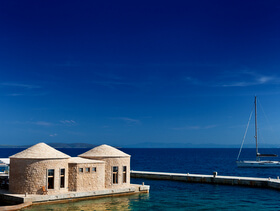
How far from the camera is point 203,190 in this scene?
42.6 meters

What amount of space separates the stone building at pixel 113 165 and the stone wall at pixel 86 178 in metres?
1.18

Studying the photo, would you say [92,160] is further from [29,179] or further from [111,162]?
[29,179]

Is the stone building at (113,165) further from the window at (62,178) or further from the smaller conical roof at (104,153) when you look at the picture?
the window at (62,178)

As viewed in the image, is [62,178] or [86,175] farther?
[86,175]

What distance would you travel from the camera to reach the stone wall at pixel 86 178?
3284 cm

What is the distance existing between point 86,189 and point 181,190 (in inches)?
543

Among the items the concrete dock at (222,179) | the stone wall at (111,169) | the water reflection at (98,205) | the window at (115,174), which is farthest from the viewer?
the concrete dock at (222,179)

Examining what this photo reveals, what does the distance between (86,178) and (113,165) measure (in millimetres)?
3805

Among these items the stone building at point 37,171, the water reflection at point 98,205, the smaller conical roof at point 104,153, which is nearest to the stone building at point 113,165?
the smaller conical roof at point 104,153

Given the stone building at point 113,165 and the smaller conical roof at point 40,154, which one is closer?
the smaller conical roof at point 40,154

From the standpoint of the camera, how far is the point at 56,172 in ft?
104

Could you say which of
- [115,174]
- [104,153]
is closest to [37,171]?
[104,153]

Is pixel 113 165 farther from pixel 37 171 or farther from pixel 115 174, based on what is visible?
pixel 37 171

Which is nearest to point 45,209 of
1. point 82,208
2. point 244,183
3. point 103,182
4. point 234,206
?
point 82,208
